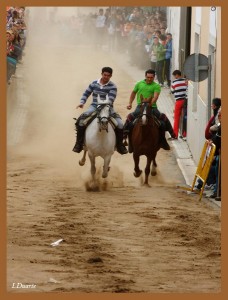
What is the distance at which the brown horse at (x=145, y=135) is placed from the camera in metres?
23.2

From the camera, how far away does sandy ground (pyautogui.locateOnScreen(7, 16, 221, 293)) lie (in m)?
14.8

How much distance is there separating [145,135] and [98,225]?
4987 millimetres

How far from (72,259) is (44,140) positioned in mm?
15478

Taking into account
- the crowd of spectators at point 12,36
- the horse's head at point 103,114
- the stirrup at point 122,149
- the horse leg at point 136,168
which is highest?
the crowd of spectators at point 12,36

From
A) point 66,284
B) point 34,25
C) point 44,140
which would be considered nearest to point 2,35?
point 66,284

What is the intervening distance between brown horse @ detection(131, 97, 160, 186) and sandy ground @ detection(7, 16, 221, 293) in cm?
62

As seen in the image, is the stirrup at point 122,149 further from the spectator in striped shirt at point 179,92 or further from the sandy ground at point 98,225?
the spectator in striped shirt at point 179,92

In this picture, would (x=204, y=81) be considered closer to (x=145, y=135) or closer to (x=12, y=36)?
(x=145, y=135)

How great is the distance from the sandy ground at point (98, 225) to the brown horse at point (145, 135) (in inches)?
24.6

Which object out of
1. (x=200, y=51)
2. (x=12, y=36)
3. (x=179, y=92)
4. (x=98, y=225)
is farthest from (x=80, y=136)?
(x=12, y=36)

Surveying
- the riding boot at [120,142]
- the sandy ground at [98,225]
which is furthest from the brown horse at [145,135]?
the sandy ground at [98,225]

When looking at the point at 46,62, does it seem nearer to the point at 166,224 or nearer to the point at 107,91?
the point at 107,91

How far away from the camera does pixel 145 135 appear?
78.0 ft

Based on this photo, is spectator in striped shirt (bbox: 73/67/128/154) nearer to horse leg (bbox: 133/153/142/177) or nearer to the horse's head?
the horse's head
